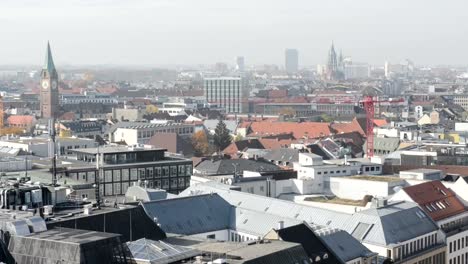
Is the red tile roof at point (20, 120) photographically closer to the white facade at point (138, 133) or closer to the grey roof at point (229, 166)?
the white facade at point (138, 133)

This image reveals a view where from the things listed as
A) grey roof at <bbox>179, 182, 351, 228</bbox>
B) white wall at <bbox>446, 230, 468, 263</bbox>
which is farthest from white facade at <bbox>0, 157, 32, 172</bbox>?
white wall at <bbox>446, 230, 468, 263</bbox>

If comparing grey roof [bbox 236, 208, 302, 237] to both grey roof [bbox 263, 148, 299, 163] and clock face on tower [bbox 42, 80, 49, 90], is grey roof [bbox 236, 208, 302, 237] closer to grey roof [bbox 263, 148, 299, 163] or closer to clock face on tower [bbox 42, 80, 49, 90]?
grey roof [bbox 263, 148, 299, 163]

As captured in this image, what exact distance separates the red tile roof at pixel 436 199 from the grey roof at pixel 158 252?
30.5 metres

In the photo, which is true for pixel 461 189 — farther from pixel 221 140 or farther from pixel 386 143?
pixel 221 140

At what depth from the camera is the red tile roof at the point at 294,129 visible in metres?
147

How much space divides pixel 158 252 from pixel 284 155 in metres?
69.6

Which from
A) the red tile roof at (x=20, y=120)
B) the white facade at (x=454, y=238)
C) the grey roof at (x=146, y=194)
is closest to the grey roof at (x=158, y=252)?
the grey roof at (x=146, y=194)

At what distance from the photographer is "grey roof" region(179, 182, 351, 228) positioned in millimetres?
60938

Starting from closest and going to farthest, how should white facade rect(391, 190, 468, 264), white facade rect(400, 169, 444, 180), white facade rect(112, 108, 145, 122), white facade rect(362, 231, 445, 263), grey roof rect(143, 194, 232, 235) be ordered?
1. grey roof rect(143, 194, 232, 235)
2. white facade rect(362, 231, 445, 263)
3. white facade rect(391, 190, 468, 264)
4. white facade rect(400, 169, 444, 180)
5. white facade rect(112, 108, 145, 122)

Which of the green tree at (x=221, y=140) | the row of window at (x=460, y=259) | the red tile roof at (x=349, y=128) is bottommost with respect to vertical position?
the row of window at (x=460, y=259)

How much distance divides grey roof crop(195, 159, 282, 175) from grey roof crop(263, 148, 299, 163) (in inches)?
371

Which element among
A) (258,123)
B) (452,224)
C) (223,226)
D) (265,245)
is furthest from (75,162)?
(258,123)

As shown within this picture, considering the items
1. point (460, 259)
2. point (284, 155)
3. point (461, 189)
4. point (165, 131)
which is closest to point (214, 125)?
point (165, 131)

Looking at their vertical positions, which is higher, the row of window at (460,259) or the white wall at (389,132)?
the white wall at (389,132)
